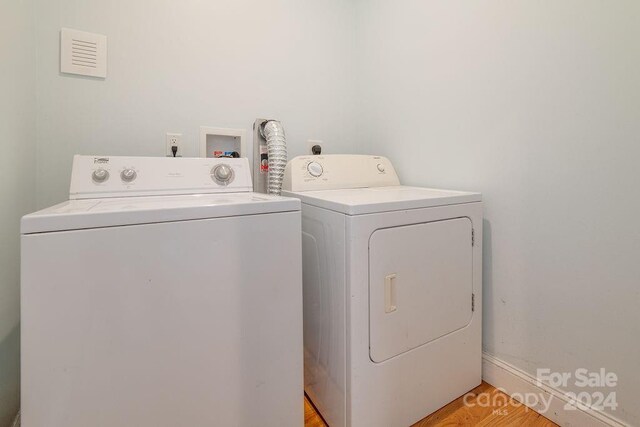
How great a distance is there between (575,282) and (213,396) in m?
1.22

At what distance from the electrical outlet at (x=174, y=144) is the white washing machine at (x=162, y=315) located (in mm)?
701

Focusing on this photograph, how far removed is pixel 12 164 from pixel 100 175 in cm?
24

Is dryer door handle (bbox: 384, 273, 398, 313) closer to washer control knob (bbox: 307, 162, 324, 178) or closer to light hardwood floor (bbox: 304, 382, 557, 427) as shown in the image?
light hardwood floor (bbox: 304, 382, 557, 427)

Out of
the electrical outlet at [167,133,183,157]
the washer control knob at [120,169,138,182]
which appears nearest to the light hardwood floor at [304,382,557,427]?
the washer control knob at [120,169,138,182]

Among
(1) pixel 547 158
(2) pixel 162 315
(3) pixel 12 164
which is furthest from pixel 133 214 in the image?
(1) pixel 547 158

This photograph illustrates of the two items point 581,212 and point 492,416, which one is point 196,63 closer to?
A: point 581,212

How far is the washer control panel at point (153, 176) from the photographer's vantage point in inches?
41.3

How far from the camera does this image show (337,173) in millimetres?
1493

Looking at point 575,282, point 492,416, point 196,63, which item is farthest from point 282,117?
point 492,416

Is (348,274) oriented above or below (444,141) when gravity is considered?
below

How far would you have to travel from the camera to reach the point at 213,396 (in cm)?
82

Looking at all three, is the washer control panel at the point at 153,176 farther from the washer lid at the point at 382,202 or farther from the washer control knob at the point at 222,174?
the washer lid at the point at 382,202

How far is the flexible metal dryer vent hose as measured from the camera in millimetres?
1467

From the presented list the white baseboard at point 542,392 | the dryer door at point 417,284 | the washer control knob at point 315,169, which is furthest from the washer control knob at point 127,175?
the white baseboard at point 542,392
